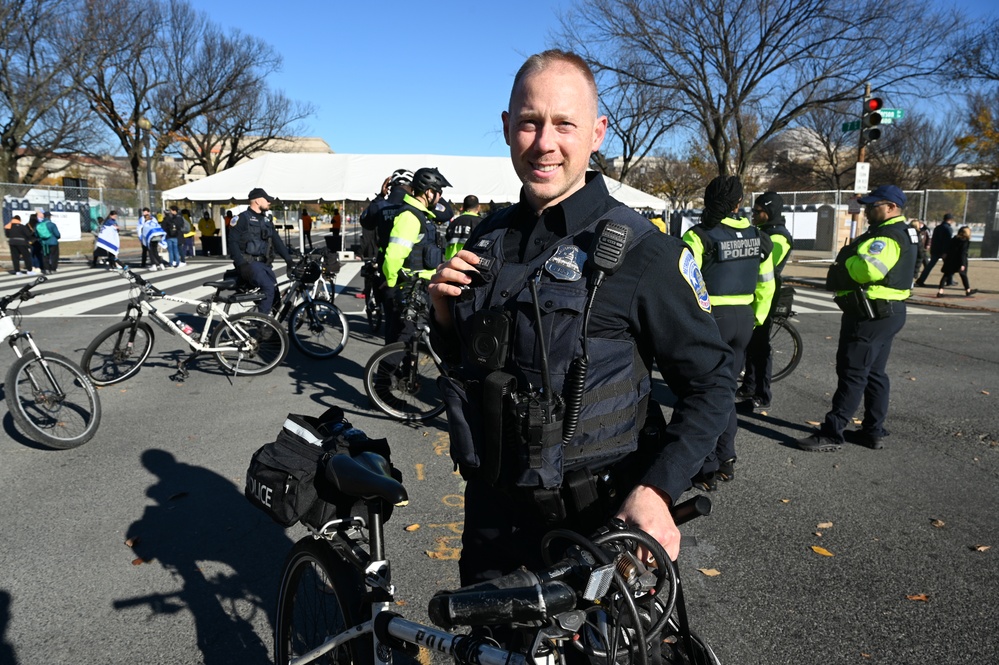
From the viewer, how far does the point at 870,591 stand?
353 cm

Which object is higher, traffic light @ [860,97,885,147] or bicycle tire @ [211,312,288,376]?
traffic light @ [860,97,885,147]

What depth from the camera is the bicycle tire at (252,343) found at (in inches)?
308

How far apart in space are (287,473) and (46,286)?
16.9m

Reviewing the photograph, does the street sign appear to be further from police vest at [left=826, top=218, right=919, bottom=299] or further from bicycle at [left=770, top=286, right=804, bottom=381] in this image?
police vest at [left=826, top=218, right=919, bottom=299]

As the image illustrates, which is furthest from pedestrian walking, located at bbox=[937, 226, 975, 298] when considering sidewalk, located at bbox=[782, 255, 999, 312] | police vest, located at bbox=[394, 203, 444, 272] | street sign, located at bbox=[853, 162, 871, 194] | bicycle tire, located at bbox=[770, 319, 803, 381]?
police vest, located at bbox=[394, 203, 444, 272]

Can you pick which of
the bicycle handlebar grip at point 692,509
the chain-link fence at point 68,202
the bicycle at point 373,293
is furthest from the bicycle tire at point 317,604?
the chain-link fence at point 68,202

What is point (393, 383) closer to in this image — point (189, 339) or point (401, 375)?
point (401, 375)

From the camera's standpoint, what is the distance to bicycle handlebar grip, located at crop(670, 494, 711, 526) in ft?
4.91

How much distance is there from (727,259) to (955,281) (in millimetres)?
17007

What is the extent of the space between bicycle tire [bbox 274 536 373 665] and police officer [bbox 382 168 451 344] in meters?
4.60

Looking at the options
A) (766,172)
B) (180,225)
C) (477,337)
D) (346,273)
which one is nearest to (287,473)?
(477,337)

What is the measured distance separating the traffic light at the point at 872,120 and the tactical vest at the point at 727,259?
9.25 meters

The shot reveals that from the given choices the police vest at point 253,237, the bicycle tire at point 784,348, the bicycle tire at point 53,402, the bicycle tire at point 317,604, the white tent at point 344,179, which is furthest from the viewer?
the white tent at point 344,179

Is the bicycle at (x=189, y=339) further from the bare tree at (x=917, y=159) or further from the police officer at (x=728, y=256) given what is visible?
the bare tree at (x=917, y=159)
